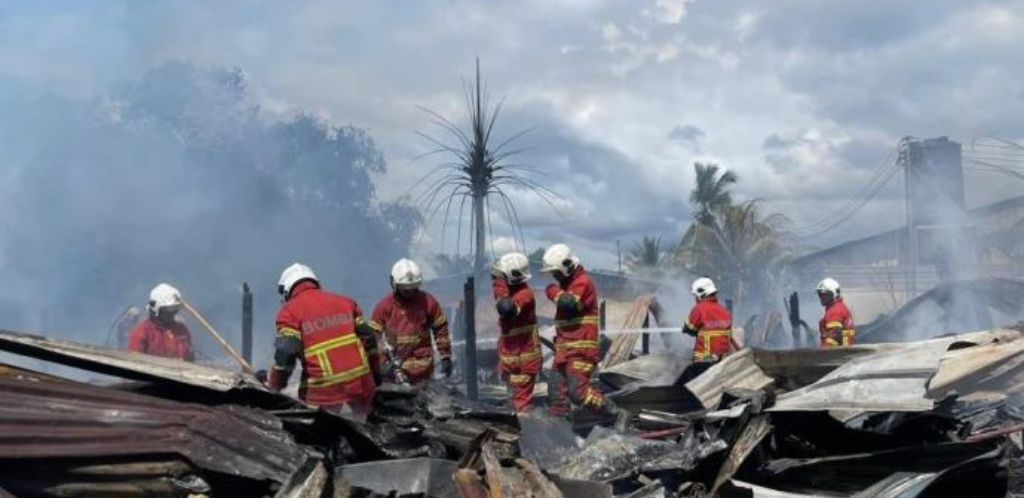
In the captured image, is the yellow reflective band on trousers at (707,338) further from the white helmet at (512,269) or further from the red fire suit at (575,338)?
the white helmet at (512,269)

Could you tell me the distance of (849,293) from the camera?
98.9ft

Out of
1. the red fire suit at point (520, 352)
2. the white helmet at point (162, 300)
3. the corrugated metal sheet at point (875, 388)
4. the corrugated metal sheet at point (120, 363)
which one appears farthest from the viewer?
the white helmet at point (162, 300)

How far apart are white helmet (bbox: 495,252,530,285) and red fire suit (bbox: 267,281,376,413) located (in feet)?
7.16

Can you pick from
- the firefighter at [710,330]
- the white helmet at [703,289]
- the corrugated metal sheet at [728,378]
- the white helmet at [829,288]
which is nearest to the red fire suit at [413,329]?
the corrugated metal sheet at [728,378]

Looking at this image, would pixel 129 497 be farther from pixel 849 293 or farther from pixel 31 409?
pixel 849 293

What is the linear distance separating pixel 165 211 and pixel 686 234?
62.4 ft

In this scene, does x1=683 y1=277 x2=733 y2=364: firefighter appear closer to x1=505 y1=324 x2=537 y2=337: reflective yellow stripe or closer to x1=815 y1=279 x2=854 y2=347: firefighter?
x1=815 y1=279 x2=854 y2=347: firefighter

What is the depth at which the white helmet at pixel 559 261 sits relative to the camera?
7977 mm

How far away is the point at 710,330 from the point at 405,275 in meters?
3.66

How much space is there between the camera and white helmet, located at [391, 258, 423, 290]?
770cm

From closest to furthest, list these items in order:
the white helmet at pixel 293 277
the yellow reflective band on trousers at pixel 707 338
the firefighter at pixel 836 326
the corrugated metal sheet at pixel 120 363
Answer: the corrugated metal sheet at pixel 120 363 → the white helmet at pixel 293 277 → the yellow reflective band on trousers at pixel 707 338 → the firefighter at pixel 836 326

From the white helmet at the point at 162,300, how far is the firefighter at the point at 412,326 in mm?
1874

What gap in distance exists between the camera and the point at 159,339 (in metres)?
8.28

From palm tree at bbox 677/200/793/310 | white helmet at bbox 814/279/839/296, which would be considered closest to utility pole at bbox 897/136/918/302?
palm tree at bbox 677/200/793/310
